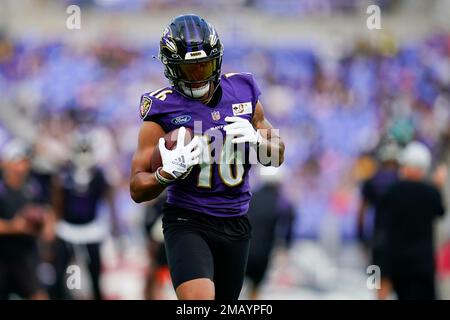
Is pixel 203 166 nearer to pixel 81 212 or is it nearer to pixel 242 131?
pixel 242 131

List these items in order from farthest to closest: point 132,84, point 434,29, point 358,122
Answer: point 434,29
point 132,84
point 358,122

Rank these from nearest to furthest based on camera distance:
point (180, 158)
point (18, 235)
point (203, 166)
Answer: point (180, 158)
point (203, 166)
point (18, 235)

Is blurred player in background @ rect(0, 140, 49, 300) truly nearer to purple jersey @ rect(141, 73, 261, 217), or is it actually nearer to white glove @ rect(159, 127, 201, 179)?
purple jersey @ rect(141, 73, 261, 217)

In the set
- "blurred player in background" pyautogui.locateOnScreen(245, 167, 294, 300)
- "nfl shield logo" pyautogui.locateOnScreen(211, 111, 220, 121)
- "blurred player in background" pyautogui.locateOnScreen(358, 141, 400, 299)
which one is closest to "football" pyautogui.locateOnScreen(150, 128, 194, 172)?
"nfl shield logo" pyautogui.locateOnScreen(211, 111, 220, 121)

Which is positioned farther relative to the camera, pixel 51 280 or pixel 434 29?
pixel 434 29

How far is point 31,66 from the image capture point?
17828 millimetres

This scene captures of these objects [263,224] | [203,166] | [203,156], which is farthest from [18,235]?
[203,156]

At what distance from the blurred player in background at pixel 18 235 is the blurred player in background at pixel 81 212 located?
1.20m

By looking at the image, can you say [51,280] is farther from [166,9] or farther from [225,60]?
[166,9]

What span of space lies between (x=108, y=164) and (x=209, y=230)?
9.64 metres

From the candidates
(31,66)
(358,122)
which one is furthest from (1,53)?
(358,122)

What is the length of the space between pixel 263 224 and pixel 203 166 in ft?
15.1

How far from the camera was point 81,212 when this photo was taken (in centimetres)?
967

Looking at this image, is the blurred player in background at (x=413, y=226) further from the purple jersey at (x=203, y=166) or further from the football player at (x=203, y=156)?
the purple jersey at (x=203, y=166)
